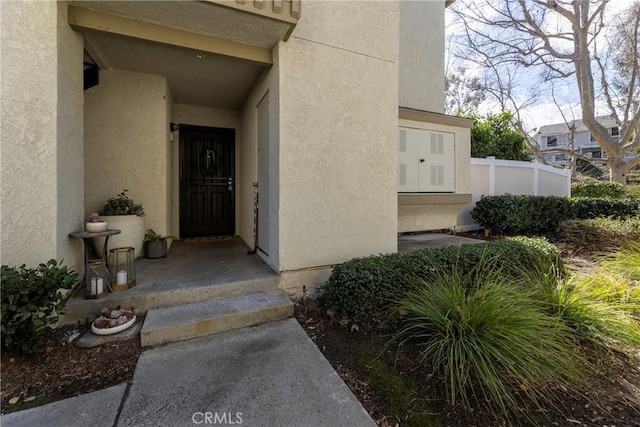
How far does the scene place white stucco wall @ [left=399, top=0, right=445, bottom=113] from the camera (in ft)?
21.9

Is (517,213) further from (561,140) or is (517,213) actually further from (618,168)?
(561,140)

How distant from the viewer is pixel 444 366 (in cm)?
201

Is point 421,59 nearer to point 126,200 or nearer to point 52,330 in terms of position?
point 126,200

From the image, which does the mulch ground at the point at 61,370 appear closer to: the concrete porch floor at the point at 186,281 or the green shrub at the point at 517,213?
the concrete porch floor at the point at 186,281

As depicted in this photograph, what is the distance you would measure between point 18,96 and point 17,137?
33cm

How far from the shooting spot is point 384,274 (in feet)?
9.43

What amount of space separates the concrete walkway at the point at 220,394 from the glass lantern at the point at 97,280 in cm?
88

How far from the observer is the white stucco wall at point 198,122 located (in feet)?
17.1

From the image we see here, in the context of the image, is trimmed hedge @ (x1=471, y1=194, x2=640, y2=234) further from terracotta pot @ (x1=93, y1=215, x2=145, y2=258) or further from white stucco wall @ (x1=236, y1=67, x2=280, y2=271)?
terracotta pot @ (x1=93, y1=215, x2=145, y2=258)

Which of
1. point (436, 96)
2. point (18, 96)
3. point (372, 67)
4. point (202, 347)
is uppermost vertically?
point (436, 96)

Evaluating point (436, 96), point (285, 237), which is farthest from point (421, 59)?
point (285, 237)

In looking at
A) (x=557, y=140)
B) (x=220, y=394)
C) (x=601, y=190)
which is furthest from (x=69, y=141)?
(x=557, y=140)

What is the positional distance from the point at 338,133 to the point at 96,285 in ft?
9.71

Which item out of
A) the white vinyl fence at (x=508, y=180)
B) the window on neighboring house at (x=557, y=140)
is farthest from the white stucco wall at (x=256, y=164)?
the window on neighboring house at (x=557, y=140)
